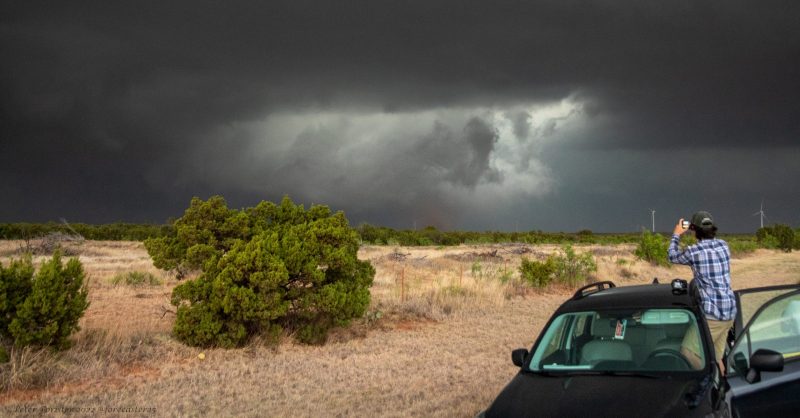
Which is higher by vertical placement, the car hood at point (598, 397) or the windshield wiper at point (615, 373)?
the windshield wiper at point (615, 373)

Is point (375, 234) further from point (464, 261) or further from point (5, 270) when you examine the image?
point (5, 270)

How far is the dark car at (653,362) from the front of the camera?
459 centimetres

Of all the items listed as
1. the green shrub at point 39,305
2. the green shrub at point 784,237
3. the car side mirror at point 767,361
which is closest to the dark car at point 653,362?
the car side mirror at point 767,361

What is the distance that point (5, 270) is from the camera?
9547 mm

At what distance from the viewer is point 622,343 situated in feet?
17.9

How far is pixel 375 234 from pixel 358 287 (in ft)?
183

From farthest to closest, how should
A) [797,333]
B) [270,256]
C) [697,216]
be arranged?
[270,256] < [697,216] < [797,333]

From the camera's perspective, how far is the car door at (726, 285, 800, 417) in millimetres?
4734

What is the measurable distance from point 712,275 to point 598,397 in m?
3.05

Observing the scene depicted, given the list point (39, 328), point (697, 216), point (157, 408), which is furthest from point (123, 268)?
point (697, 216)

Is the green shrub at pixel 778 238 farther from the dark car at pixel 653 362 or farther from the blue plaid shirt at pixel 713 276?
the dark car at pixel 653 362

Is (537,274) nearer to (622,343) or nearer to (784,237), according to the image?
(622,343)

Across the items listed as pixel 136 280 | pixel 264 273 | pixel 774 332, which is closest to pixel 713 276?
pixel 774 332

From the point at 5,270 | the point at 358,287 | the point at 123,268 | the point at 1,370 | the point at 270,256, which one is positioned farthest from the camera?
the point at 123,268
